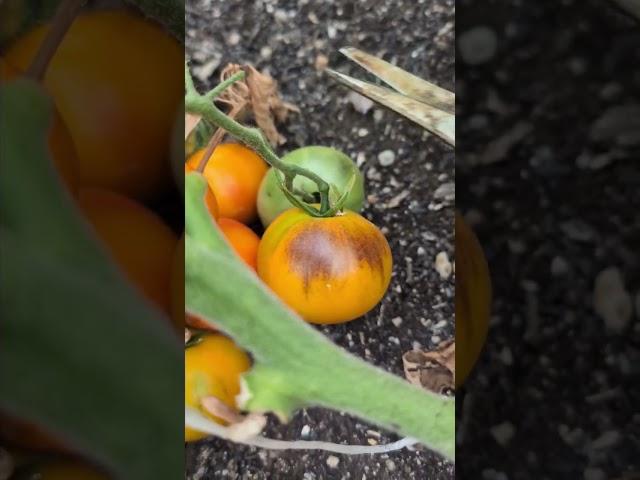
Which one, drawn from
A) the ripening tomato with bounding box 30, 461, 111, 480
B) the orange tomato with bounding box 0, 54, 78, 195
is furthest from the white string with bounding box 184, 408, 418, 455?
the orange tomato with bounding box 0, 54, 78, 195

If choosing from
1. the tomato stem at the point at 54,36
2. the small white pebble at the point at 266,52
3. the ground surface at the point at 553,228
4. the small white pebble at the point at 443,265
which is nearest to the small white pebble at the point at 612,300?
the ground surface at the point at 553,228

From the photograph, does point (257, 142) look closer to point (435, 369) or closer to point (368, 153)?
point (368, 153)

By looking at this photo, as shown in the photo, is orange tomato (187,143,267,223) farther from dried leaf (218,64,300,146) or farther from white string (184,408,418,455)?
white string (184,408,418,455)

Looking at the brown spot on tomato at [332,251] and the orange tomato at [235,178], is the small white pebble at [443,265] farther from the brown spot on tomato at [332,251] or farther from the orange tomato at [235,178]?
the orange tomato at [235,178]

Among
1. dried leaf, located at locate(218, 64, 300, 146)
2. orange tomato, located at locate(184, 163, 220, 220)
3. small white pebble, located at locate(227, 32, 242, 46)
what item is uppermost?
small white pebble, located at locate(227, 32, 242, 46)

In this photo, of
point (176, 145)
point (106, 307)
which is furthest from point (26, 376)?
point (176, 145)
